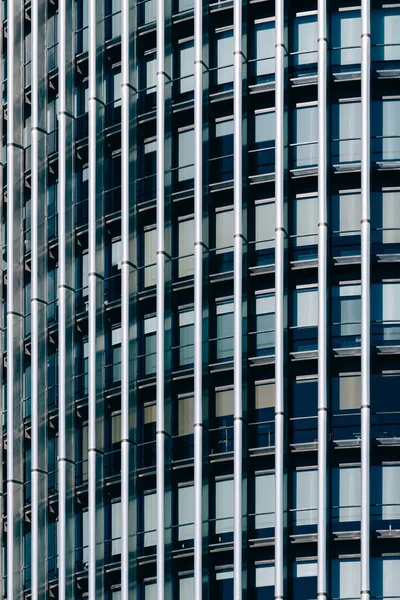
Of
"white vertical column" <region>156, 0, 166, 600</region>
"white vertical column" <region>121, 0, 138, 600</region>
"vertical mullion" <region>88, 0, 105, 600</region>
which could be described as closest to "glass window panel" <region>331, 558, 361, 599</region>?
"white vertical column" <region>156, 0, 166, 600</region>

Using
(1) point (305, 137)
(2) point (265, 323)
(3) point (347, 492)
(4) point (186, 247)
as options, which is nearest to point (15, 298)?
(4) point (186, 247)

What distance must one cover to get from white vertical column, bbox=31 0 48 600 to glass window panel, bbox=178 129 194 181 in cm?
701

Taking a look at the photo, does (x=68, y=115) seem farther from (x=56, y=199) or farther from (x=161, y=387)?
(x=161, y=387)

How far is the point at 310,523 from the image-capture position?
81.3 meters

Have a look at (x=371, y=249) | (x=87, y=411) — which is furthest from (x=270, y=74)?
(x=87, y=411)

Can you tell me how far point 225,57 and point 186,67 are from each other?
188 centimetres

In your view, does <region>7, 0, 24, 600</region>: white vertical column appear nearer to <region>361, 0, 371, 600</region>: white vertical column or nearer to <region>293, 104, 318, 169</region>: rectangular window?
<region>293, 104, 318, 169</region>: rectangular window

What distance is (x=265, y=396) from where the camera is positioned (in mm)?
83062

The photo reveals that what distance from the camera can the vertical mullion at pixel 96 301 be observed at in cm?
8469

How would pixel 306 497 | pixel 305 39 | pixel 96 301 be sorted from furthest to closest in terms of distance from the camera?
pixel 96 301 → pixel 305 39 → pixel 306 497

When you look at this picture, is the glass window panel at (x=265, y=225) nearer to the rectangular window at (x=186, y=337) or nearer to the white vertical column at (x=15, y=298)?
the rectangular window at (x=186, y=337)

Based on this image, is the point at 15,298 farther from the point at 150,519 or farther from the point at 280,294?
the point at 280,294

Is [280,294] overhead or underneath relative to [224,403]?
overhead

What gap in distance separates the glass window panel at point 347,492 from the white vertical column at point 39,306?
1296cm
